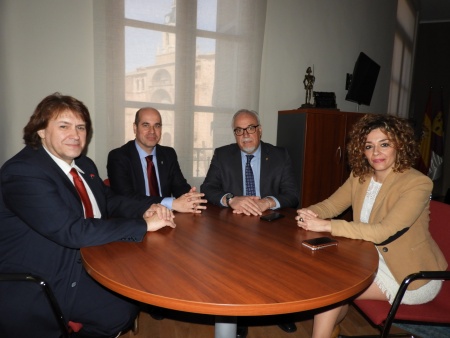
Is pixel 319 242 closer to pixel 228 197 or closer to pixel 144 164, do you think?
pixel 228 197

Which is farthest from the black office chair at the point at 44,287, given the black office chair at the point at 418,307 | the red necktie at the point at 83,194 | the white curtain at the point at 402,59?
the white curtain at the point at 402,59

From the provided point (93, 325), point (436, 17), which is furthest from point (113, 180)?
point (436, 17)

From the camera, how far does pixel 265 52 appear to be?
406 centimetres

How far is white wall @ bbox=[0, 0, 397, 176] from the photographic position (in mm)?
2814

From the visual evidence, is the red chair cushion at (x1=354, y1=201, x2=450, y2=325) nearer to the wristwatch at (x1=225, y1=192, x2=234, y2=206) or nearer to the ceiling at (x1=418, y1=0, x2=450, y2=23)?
the wristwatch at (x1=225, y1=192, x2=234, y2=206)

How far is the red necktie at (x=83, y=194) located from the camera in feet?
5.47

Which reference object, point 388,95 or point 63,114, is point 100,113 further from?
point 388,95

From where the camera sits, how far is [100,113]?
3.14 metres

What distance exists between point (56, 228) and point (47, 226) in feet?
0.13

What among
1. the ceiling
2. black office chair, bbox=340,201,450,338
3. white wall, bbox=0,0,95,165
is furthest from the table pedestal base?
the ceiling

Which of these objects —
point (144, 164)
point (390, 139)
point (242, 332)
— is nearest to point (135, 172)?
point (144, 164)

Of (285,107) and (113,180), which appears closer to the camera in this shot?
(113,180)

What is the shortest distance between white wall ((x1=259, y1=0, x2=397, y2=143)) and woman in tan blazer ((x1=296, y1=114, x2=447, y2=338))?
7.66 feet

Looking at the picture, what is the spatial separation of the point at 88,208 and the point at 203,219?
621mm
